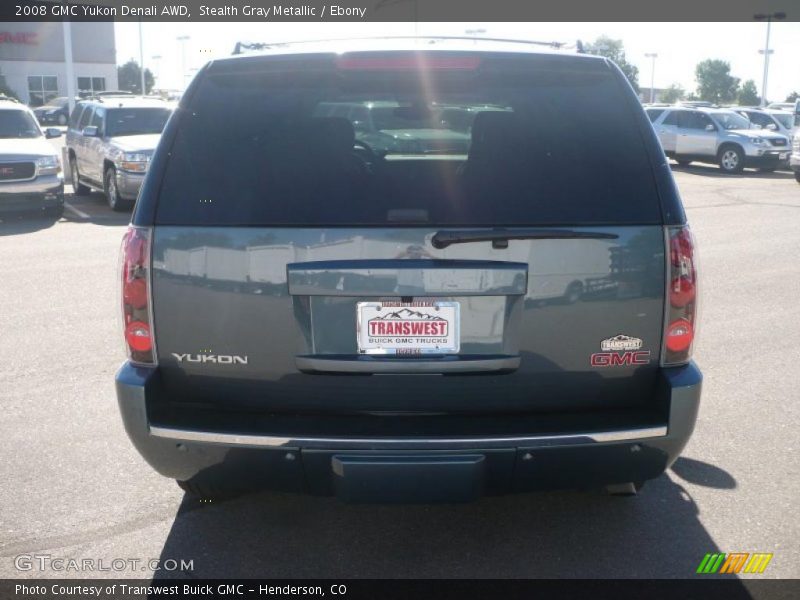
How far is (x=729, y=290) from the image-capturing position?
30.6 ft

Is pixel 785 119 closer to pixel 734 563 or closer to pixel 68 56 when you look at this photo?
pixel 68 56

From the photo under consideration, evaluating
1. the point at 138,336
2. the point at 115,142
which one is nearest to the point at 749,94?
the point at 115,142

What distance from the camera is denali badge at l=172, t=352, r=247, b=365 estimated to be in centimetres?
334

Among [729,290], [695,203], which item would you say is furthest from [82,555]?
[695,203]

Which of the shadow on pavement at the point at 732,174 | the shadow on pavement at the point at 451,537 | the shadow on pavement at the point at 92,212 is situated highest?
the shadow on pavement at the point at 732,174

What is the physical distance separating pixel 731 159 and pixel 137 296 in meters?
25.1

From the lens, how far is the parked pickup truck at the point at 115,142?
1534cm

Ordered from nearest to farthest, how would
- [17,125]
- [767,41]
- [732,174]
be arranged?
[17,125] < [732,174] < [767,41]


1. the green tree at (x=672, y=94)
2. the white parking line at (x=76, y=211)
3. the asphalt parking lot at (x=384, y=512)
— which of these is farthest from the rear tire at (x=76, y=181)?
the green tree at (x=672, y=94)

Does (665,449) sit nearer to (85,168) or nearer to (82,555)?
(82,555)

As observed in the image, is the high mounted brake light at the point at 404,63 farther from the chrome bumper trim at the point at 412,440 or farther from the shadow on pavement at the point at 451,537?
the shadow on pavement at the point at 451,537

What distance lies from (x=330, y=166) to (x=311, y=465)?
1.07 m

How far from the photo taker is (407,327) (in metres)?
3.26

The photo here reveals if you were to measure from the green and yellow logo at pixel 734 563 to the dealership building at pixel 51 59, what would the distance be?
232 ft
